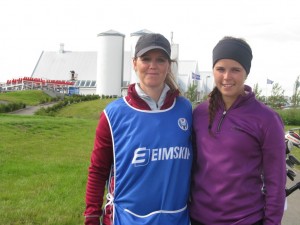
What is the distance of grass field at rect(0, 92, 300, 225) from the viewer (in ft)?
16.5

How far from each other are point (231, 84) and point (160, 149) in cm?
56

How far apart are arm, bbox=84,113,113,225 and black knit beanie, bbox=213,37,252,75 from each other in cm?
77

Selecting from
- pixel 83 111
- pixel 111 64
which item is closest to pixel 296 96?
pixel 83 111

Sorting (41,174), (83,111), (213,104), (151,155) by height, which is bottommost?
(83,111)

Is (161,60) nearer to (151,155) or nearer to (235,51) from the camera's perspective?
A: (235,51)

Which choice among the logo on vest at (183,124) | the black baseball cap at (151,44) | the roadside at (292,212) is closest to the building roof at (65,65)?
the roadside at (292,212)

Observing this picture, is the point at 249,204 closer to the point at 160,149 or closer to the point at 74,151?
the point at 160,149

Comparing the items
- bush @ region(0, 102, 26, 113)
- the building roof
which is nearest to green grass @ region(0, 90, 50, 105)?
bush @ region(0, 102, 26, 113)

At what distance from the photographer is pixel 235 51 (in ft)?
7.68

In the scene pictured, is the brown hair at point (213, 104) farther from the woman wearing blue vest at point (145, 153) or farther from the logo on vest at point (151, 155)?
the logo on vest at point (151, 155)

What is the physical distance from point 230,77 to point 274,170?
569 mm

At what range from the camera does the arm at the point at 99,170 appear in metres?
2.38

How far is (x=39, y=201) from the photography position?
219 inches

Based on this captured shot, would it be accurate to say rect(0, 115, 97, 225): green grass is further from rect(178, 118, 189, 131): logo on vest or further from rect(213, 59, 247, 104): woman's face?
rect(213, 59, 247, 104): woman's face
